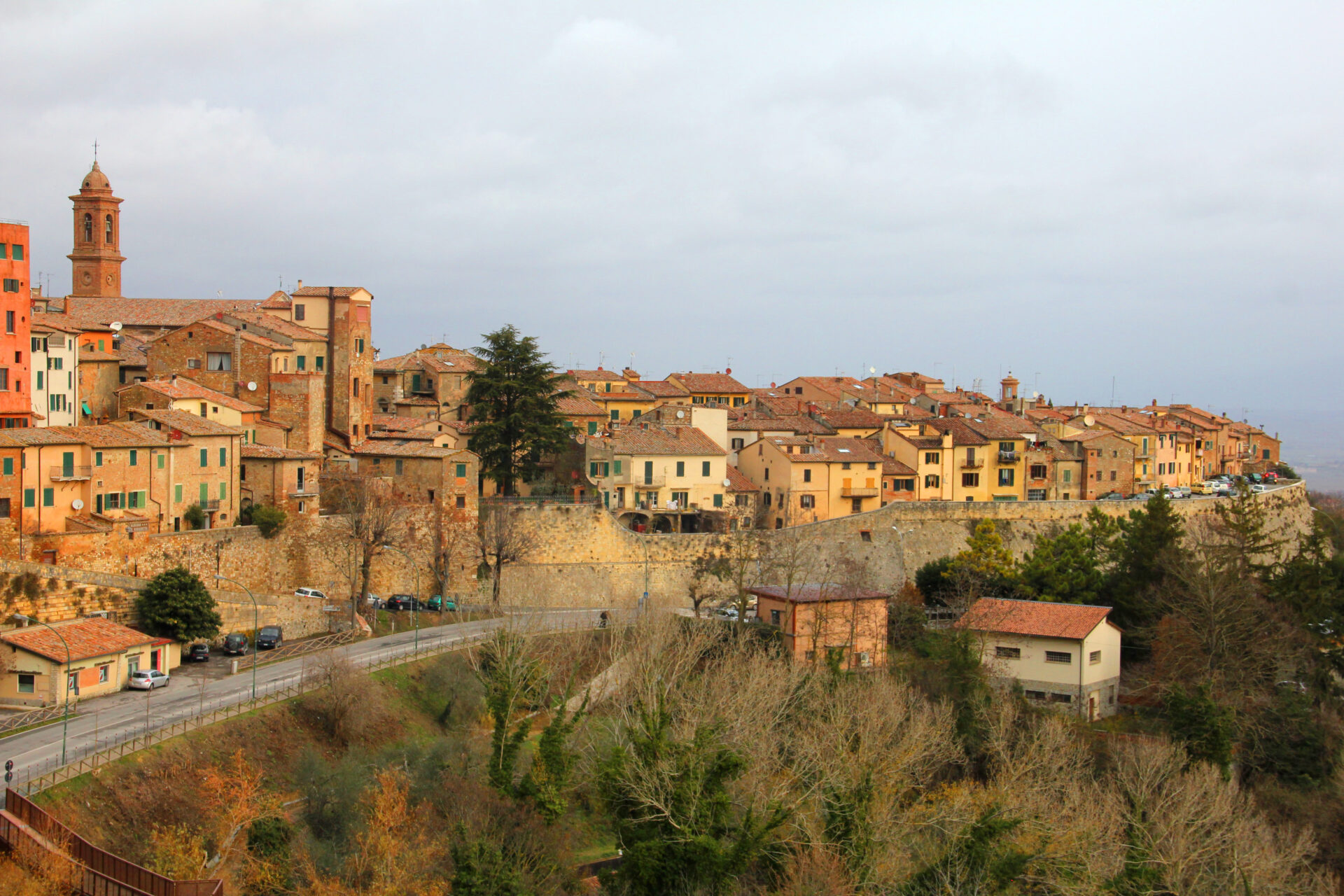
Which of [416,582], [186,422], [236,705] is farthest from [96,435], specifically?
[416,582]

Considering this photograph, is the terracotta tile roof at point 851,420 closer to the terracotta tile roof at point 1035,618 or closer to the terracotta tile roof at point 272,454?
the terracotta tile roof at point 1035,618

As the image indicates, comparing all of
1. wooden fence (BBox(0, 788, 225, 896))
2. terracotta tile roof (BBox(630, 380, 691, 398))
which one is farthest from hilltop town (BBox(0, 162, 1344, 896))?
terracotta tile roof (BBox(630, 380, 691, 398))

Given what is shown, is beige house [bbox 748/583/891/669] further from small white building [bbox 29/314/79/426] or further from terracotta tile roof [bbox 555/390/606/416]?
small white building [bbox 29/314/79/426]

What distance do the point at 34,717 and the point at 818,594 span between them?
2618 centimetres

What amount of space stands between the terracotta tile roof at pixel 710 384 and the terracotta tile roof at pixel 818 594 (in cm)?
3174

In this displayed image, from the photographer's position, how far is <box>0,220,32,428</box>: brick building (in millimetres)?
46188

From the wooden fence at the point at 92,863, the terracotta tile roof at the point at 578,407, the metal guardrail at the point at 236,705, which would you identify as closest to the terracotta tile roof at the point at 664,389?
the terracotta tile roof at the point at 578,407

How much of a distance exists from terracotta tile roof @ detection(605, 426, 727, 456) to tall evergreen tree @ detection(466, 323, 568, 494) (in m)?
2.93

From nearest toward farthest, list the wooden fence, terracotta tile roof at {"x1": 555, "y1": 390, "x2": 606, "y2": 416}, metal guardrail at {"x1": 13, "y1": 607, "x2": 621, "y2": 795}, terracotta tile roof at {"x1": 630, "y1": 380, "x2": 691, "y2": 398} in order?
the wooden fence
metal guardrail at {"x1": 13, "y1": 607, "x2": 621, "y2": 795}
terracotta tile roof at {"x1": 555, "y1": 390, "x2": 606, "y2": 416}
terracotta tile roof at {"x1": 630, "y1": 380, "x2": 691, "y2": 398}

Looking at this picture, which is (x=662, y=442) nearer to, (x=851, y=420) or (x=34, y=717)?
(x=851, y=420)

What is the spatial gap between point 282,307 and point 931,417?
3375 cm

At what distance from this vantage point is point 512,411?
56344 millimetres

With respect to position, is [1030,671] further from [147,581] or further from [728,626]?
[147,581]

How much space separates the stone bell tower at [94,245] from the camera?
69312mm
